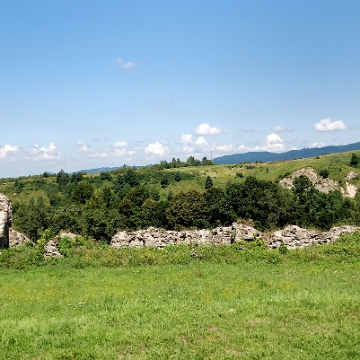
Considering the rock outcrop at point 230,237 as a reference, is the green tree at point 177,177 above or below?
above

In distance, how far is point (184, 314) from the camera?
10.0 metres

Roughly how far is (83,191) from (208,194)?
34.7 meters

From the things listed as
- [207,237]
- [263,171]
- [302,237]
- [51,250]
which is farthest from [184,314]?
[263,171]

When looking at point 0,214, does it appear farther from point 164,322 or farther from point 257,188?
point 257,188

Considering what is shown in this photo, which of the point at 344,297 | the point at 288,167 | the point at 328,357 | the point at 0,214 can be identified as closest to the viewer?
the point at 328,357

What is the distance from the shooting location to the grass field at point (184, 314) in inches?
311

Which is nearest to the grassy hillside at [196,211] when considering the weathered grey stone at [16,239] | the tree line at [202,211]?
the tree line at [202,211]

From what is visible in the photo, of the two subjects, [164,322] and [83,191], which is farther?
[83,191]

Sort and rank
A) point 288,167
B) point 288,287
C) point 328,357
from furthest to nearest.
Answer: point 288,167
point 288,287
point 328,357

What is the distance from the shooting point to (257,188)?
205 feet

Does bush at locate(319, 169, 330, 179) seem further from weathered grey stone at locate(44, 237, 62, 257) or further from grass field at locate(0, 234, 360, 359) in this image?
weathered grey stone at locate(44, 237, 62, 257)

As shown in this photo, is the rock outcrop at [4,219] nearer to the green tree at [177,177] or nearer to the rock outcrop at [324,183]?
the rock outcrop at [324,183]

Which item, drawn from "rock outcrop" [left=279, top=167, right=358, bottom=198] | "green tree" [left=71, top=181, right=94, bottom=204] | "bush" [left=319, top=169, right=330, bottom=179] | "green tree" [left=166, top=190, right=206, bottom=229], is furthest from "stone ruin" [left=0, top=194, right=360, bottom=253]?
"bush" [left=319, top=169, right=330, bottom=179]

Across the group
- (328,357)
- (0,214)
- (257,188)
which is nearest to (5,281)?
(0,214)
